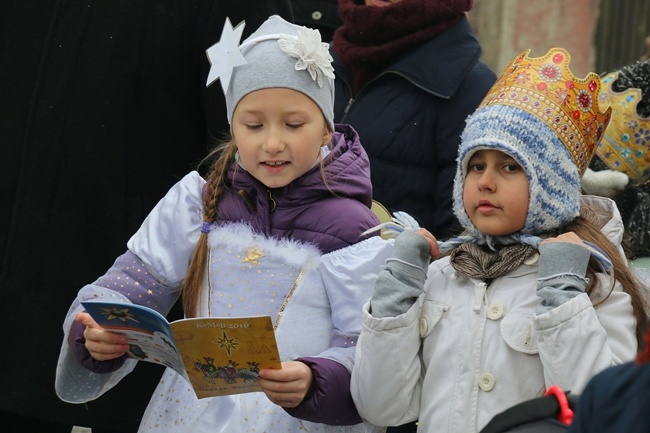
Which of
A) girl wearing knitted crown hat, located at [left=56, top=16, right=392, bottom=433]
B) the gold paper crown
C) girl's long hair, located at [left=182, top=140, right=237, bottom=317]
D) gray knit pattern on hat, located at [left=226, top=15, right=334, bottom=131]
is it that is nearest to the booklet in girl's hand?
girl wearing knitted crown hat, located at [left=56, top=16, right=392, bottom=433]

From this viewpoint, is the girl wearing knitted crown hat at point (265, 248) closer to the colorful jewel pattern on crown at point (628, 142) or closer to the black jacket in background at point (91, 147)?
the black jacket in background at point (91, 147)

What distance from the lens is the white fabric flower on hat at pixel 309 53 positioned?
3494 millimetres

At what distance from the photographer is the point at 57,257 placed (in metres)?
4.15

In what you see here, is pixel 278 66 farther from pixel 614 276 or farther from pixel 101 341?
pixel 614 276

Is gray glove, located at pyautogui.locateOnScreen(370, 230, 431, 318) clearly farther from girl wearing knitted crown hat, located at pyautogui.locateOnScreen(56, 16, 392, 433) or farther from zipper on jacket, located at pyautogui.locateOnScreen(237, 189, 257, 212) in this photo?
zipper on jacket, located at pyautogui.locateOnScreen(237, 189, 257, 212)

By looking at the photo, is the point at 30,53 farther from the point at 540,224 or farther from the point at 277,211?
the point at 540,224

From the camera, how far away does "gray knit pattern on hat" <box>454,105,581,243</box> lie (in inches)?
131

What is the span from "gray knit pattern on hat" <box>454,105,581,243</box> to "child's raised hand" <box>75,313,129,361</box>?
94cm

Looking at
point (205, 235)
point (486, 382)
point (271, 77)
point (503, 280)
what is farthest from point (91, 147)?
point (486, 382)

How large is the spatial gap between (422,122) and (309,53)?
1.13 meters

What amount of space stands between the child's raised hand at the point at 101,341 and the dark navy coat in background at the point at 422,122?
4.56ft

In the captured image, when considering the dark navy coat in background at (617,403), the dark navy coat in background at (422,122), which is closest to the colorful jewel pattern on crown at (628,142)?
the dark navy coat in background at (422,122)

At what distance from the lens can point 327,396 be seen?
326cm

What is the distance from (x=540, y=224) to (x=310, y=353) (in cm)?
66
